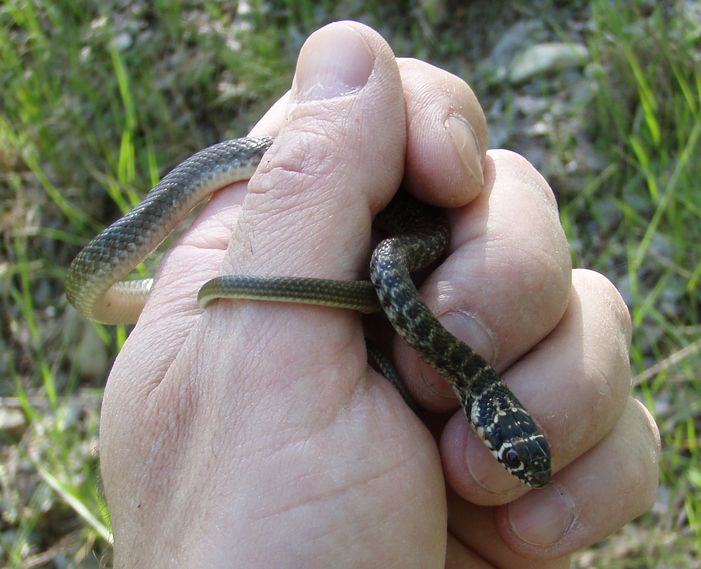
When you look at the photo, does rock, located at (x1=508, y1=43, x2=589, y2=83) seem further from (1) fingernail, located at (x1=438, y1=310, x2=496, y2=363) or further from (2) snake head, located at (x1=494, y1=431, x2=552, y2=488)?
(2) snake head, located at (x1=494, y1=431, x2=552, y2=488)

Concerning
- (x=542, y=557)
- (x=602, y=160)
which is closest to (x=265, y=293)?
(x=542, y=557)

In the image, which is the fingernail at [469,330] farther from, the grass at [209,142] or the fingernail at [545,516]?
the grass at [209,142]

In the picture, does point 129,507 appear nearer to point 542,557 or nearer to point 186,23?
point 542,557

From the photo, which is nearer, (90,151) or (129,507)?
(129,507)

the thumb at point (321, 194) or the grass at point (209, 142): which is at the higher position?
the thumb at point (321, 194)

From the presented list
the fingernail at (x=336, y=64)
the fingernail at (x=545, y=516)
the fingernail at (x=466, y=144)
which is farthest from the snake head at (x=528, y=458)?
the fingernail at (x=336, y=64)

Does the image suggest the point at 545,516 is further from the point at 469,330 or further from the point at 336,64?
the point at 336,64

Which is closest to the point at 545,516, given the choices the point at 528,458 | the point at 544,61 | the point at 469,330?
the point at 528,458

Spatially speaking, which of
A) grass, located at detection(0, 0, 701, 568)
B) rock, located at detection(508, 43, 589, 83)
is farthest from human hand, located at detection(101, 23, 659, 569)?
rock, located at detection(508, 43, 589, 83)
